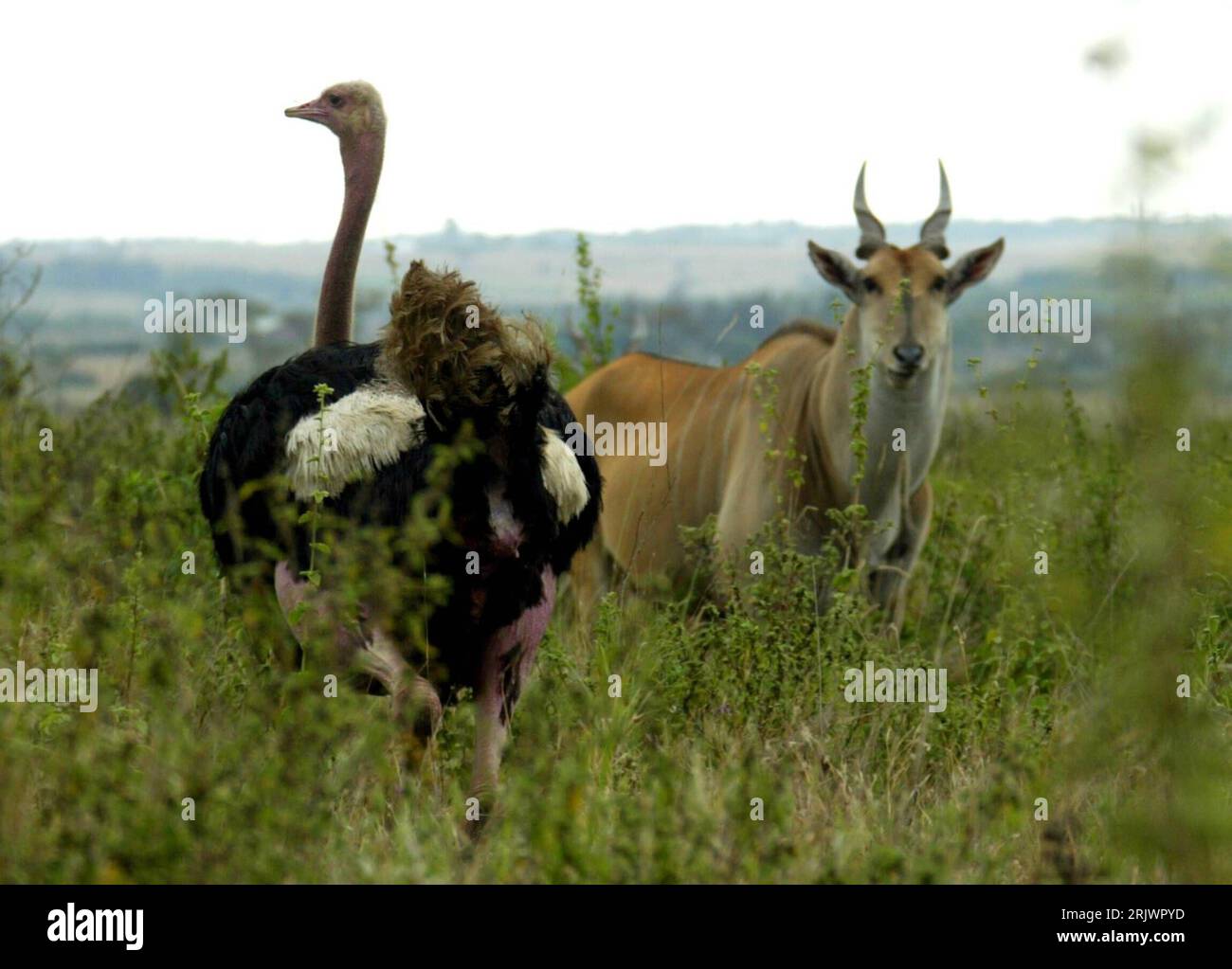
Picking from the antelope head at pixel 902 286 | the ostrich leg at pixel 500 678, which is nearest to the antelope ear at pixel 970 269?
the antelope head at pixel 902 286

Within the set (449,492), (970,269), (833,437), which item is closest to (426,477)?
(449,492)

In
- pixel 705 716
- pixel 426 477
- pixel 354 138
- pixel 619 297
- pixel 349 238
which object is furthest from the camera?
pixel 619 297

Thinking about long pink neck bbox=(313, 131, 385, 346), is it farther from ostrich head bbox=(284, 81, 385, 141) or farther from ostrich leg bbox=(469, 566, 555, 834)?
ostrich leg bbox=(469, 566, 555, 834)

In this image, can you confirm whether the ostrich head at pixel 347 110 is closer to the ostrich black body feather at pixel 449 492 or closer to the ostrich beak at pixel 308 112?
the ostrich beak at pixel 308 112

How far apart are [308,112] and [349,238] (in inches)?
33.3

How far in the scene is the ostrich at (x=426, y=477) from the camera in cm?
524

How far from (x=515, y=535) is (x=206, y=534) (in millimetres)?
2152

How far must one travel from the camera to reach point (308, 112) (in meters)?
8.03

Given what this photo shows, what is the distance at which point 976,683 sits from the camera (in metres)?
6.81

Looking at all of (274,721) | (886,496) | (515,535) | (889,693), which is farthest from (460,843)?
(886,496)

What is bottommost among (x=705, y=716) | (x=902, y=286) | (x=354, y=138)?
(x=705, y=716)

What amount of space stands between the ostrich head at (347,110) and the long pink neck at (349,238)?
42 millimetres

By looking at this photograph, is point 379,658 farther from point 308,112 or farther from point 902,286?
point 308,112

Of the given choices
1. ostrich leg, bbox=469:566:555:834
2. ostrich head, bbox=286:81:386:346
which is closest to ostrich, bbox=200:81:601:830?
ostrich leg, bbox=469:566:555:834
